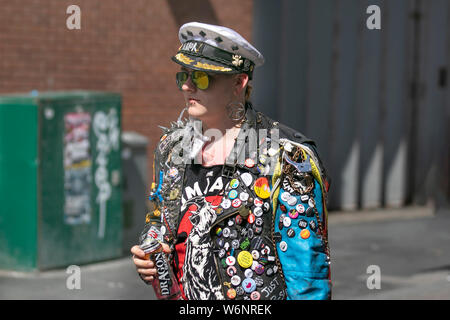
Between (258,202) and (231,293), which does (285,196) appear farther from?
(231,293)

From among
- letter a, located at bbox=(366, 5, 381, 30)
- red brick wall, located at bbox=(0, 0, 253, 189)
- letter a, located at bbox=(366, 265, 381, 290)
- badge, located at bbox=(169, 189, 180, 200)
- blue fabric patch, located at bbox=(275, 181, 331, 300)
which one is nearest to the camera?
blue fabric patch, located at bbox=(275, 181, 331, 300)

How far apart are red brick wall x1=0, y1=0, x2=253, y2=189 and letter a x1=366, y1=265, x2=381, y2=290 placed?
11.1 ft

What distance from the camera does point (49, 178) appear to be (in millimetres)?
8227

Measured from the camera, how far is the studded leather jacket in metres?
2.96

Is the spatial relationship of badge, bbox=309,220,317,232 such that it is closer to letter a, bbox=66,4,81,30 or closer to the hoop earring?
the hoop earring

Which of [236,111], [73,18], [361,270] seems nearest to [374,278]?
[361,270]

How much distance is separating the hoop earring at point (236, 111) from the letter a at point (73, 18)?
694 centimetres

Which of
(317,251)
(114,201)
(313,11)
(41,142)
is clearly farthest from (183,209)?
(313,11)

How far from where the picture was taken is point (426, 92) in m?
14.1

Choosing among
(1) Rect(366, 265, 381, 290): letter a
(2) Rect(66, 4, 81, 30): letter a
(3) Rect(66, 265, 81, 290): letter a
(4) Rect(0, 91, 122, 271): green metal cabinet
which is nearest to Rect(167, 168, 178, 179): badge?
(3) Rect(66, 265, 81, 290): letter a

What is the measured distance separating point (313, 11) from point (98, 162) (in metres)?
4.85

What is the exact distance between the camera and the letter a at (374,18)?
1294 centimetres

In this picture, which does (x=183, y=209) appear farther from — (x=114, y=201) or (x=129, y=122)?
(x=129, y=122)
